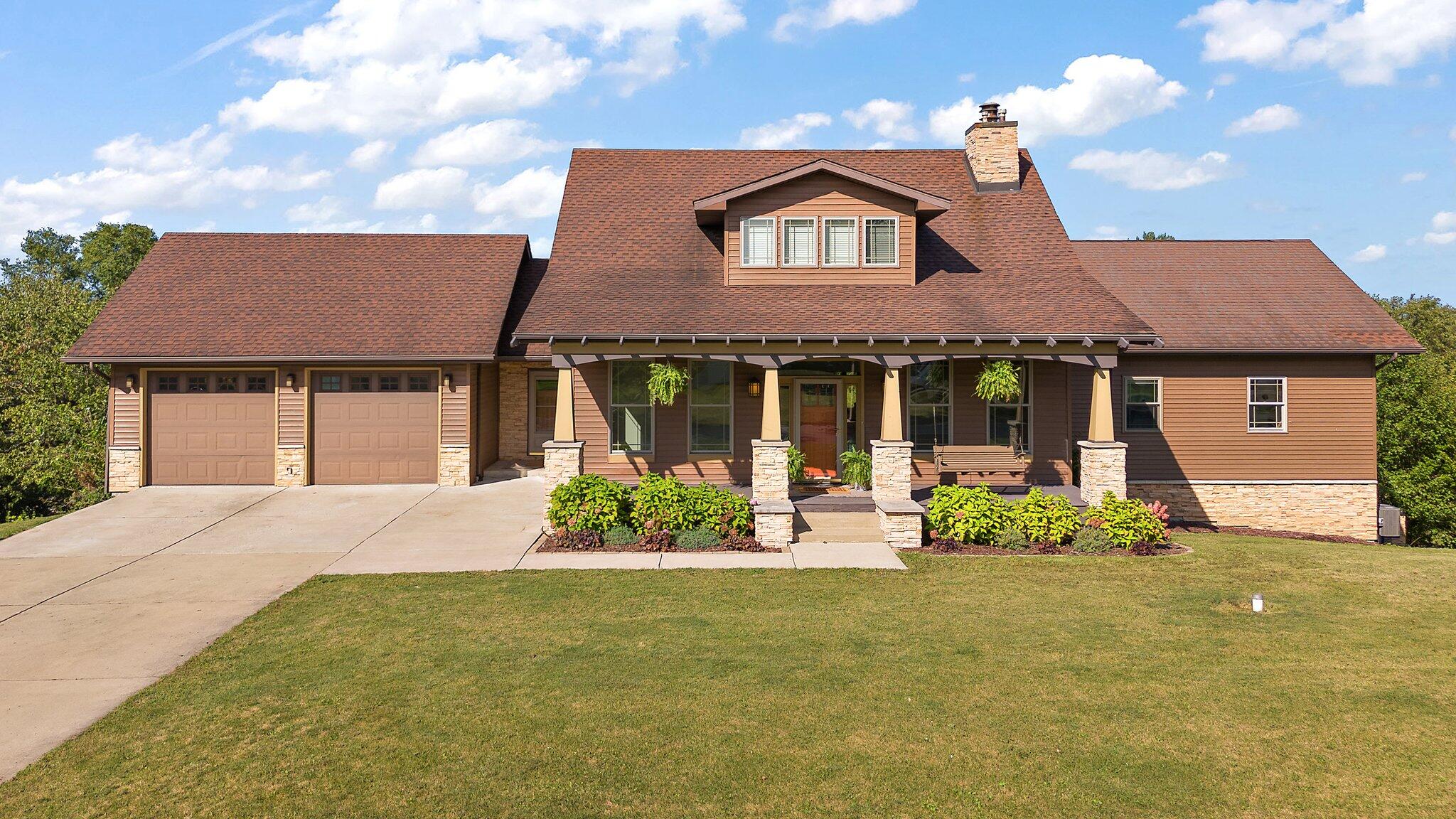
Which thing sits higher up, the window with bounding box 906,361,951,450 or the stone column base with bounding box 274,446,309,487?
the window with bounding box 906,361,951,450

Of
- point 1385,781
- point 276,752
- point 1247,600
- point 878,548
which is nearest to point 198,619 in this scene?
point 276,752

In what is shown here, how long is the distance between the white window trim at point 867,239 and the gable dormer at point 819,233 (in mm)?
14

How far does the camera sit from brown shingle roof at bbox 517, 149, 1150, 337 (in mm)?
15023

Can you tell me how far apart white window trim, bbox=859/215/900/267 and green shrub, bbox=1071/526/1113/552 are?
6106 mm

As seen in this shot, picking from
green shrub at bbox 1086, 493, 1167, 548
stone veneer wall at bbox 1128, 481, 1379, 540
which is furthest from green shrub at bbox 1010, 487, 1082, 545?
stone veneer wall at bbox 1128, 481, 1379, 540

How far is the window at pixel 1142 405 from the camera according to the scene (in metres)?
19.5

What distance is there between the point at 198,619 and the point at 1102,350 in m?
14.3

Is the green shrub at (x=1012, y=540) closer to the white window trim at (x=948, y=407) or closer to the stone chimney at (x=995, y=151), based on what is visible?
the white window trim at (x=948, y=407)

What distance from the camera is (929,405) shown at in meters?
17.2

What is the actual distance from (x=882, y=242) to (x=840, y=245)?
84 centimetres

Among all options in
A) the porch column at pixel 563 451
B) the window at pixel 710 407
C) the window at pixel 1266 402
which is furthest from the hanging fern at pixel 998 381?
the window at pixel 1266 402

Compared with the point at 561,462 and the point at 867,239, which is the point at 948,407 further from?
the point at 561,462

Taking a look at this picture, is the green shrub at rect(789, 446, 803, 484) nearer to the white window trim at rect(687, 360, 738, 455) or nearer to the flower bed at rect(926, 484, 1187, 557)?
the white window trim at rect(687, 360, 738, 455)

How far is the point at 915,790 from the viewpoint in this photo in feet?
18.6
